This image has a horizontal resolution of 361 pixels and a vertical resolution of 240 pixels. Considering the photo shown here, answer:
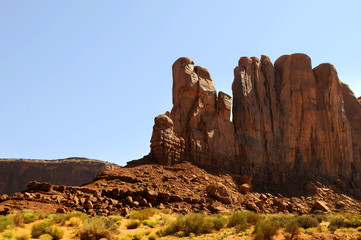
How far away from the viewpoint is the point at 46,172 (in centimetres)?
7894

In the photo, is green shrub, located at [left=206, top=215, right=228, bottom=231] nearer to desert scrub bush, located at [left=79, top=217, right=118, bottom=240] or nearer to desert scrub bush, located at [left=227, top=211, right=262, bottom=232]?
desert scrub bush, located at [left=227, top=211, right=262, bottom=232]

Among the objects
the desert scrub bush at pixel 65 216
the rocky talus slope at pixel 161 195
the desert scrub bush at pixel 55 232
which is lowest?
the desert scrub bush at pixel 55 232

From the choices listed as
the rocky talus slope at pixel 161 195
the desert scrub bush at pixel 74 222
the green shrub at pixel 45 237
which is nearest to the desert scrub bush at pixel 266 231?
the rocky talus slope at pixel 161 195

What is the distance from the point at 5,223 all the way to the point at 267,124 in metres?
35.9

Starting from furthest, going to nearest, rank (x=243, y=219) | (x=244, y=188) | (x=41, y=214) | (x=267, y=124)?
1. (x=267, y=124)
2. (x=244, y=188)
3. (x=243, y=219)
4. (x=41, y=214)

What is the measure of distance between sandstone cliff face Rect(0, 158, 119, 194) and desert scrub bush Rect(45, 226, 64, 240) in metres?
58.8

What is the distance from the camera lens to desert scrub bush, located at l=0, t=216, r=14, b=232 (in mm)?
18413

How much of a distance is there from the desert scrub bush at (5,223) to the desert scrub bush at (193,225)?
8.18 metres

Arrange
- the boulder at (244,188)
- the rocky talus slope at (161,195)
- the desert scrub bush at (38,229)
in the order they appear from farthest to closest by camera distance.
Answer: the boulder at (244,188) → the rocky talus slope at (161,195) → the desert scrub bush at (38,229)

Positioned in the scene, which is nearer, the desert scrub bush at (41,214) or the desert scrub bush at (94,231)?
the desert scrub bush at (94,231)

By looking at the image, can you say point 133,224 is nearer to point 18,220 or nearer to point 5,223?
point 18,220

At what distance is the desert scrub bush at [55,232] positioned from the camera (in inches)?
739

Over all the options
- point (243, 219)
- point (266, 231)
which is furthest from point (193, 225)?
point (266, 231)

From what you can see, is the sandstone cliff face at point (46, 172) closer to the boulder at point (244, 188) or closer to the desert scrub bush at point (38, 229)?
the boulder at point (244, 188)
